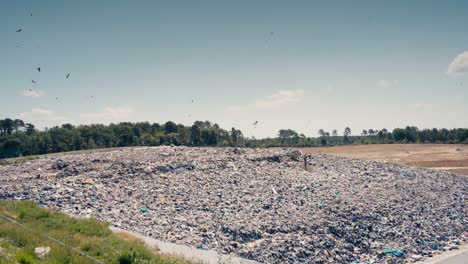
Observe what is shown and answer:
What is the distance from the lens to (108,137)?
2391 inches

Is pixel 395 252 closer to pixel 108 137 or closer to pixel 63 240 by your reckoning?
pixel 63 240

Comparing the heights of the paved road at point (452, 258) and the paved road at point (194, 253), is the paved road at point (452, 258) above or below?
below

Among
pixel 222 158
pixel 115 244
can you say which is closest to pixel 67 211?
pixel 115 244

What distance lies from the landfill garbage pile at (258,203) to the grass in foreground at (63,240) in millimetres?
1802

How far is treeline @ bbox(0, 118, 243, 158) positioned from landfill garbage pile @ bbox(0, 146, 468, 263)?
32333mm

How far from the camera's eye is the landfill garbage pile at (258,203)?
12.1m

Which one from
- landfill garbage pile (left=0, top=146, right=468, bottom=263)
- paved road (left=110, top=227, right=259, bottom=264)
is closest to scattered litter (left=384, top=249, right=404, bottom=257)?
landfill garbage pile (left=0, top=146, right=468, bottom=263)

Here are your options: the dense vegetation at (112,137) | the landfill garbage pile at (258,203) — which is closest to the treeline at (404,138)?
the dense vegetation at (112,137)

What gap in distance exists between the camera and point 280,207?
15062 mm

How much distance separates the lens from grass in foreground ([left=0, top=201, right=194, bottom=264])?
22.7 feet

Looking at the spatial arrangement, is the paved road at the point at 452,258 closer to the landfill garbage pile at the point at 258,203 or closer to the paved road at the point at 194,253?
the landfill garbage pile at the point at 258,203

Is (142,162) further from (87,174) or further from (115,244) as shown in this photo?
(115,244)

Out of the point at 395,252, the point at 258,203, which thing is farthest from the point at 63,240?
the point at 395,252

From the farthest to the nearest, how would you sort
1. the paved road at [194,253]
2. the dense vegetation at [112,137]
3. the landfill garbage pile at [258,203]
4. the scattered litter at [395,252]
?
the dense vegetation at [112,137] < the scattered litter at [395,252] < the landfill garbage pile at [258,203] < the paved road at [194,253]
